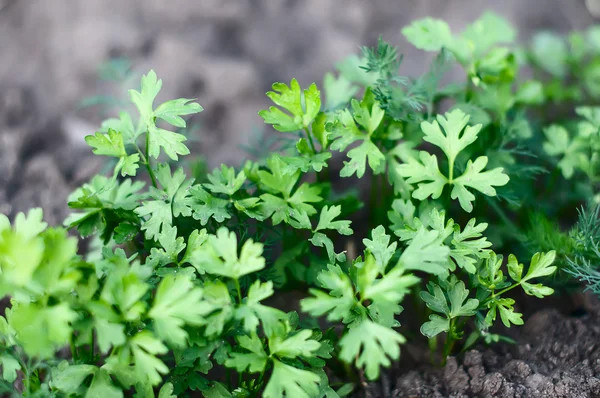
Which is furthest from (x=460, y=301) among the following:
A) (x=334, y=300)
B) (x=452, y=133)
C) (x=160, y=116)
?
(x=160, y=116)

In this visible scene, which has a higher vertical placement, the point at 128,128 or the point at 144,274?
the point at 128,128

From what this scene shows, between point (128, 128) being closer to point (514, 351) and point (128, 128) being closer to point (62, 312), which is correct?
point (62, 312)

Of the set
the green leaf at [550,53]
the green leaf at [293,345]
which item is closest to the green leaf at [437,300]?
the green leaf at [293,345]

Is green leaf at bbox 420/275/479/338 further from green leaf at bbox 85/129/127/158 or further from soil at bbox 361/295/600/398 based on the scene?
green leaf at bbox 85/129/127/158

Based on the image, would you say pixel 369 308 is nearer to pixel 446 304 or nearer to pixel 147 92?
pixel 446 304

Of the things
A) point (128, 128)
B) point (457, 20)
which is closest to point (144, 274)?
point (128, 128)
